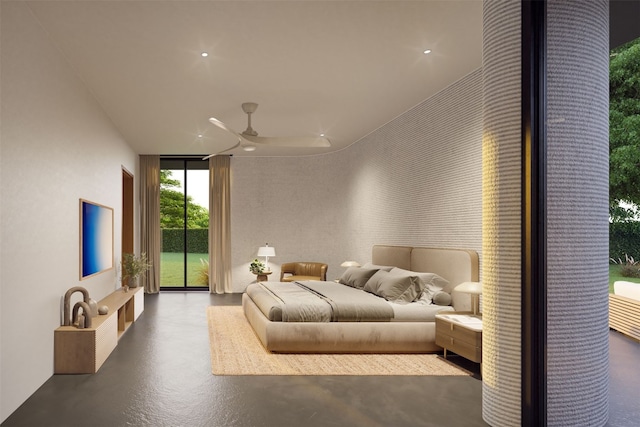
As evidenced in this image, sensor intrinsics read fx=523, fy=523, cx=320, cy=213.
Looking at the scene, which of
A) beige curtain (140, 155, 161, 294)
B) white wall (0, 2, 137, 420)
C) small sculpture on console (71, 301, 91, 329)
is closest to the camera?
white wall (0, 2, 137, 420)

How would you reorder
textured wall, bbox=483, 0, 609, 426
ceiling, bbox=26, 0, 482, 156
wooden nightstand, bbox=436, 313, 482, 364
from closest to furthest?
textured wall, bbox=483, 0, 609, 426 → ceiling, bbox=26, 0, 482, 156 → wooden nightstand, bbox=436, 313, 482, 364

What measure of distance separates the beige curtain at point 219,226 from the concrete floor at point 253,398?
5314 mm

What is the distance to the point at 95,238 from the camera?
572 centimetres

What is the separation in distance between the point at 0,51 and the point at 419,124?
441cm

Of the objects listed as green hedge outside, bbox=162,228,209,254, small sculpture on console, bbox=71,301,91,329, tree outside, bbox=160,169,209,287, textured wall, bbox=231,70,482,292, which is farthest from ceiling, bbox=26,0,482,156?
green hedge outside, bbox=162,228,209,254

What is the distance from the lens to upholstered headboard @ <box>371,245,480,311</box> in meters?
5.01

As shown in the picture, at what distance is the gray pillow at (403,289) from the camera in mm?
5469

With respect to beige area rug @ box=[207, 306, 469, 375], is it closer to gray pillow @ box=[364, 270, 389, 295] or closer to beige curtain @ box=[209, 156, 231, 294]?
gray pillow @ box=[364, 270, 389, 295]

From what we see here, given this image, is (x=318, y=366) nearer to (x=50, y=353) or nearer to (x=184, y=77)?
(x=50, y=353)

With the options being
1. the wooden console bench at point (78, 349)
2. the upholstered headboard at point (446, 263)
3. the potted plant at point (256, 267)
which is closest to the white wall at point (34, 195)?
the wooden console bench at point (78, 349)

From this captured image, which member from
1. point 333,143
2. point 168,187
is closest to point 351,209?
point 333,143

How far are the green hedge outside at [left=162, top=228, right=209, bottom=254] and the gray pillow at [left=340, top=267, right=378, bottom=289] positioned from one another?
188 inches

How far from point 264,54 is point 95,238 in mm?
2869

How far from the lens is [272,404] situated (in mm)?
3461
